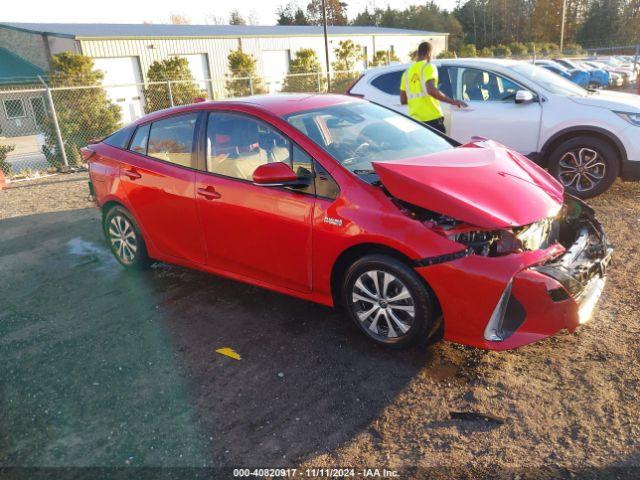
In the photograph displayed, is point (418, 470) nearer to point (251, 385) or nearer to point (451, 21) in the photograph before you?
point (251, 385)

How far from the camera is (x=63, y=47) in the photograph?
2761cm

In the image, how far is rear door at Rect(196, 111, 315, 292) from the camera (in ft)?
11.8

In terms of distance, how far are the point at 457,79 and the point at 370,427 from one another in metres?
5.91

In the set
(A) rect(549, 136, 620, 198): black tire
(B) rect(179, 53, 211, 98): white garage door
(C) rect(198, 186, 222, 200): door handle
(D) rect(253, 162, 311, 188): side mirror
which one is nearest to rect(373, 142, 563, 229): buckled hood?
(D) rect(253, 162, 311, 188): side mirror

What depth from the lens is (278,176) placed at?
3.48m

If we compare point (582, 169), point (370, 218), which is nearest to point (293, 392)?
point (370, 218)

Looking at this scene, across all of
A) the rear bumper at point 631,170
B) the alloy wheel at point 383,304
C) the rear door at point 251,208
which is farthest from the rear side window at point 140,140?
the rear bumper at point 631,170

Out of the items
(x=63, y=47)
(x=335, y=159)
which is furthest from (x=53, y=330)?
(x=63, y=47)

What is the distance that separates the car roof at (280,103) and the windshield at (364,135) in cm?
8

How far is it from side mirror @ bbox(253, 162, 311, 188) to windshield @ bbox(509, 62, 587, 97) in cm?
476

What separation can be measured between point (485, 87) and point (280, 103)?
165 inches

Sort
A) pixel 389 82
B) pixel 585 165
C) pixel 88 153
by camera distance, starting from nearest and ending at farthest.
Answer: pixel 88 153 → pixel 585 165 → pixel 389 82

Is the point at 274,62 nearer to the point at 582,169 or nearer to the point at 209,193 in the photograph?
the point at 582,169

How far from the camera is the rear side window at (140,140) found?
471cm
